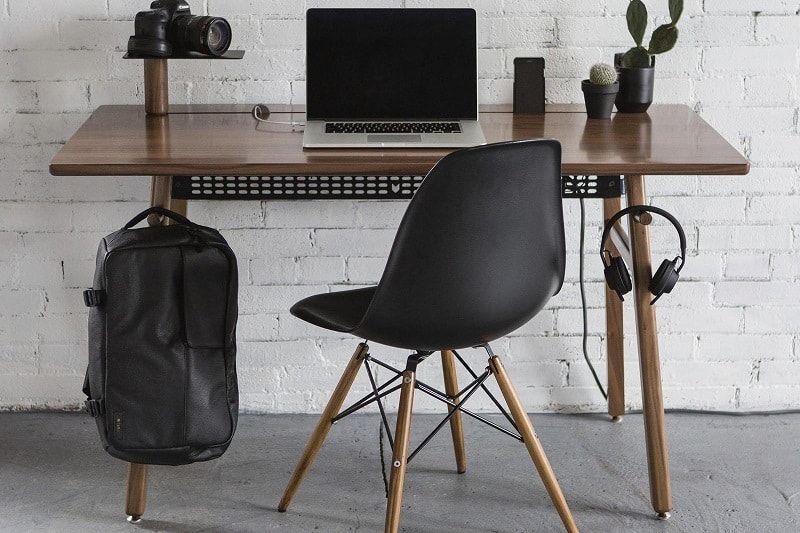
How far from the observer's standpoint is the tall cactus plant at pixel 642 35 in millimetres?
2287

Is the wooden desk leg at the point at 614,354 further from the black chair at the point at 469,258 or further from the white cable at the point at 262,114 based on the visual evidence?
the white cable at the point at 262,114

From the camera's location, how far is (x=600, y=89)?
7.43 feet

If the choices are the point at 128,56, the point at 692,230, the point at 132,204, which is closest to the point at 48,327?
the point at 132,204

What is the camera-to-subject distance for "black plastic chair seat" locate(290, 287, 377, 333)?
1.94 metres

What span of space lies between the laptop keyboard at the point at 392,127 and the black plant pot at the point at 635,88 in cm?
41

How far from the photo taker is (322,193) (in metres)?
2.38

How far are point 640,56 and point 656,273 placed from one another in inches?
21.9

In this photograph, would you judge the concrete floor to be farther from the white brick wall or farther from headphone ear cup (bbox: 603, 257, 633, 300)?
headphone ear cup (bbox: 603, 257, 633, 300)

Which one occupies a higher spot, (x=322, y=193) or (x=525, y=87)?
(x=525, y=87)

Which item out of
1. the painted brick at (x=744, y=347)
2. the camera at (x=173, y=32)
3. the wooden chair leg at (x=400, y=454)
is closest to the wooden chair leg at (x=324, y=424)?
the wooden chair leg at (x=400, y=454)

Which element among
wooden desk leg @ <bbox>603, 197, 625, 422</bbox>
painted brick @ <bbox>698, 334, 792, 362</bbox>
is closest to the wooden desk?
wooden desk leg @ <bbox>603, 197, 625, 422</bbox>

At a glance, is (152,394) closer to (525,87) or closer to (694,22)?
(525,87)

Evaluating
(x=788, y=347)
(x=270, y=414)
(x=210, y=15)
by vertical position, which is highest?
(x=210, y=15)

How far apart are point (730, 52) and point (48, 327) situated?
181cm
